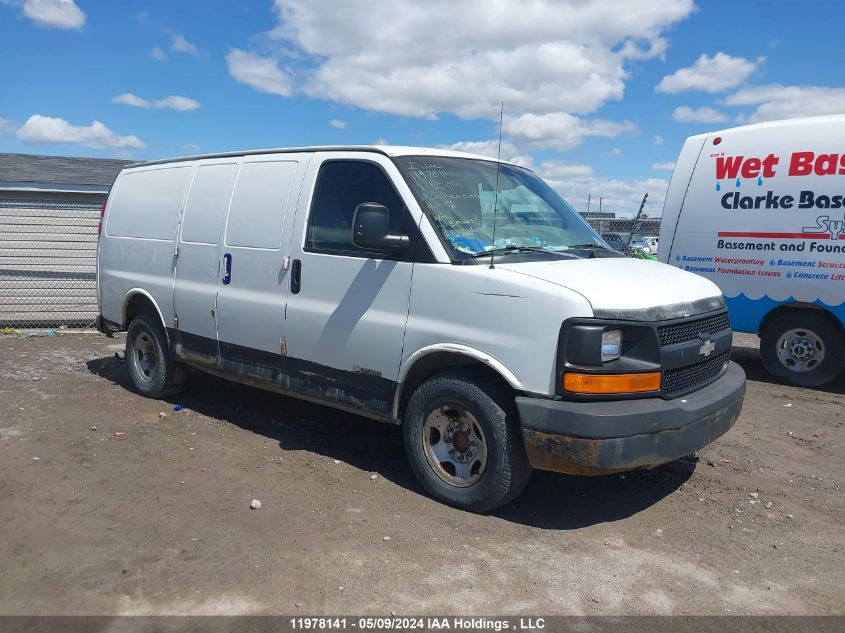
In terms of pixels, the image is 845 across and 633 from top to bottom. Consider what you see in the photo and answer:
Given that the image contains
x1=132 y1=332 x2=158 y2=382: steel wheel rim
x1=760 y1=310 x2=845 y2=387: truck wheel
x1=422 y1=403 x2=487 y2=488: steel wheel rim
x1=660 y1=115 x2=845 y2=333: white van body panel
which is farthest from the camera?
x1=760 y1=310 x2=845 y2=387: truck wheel

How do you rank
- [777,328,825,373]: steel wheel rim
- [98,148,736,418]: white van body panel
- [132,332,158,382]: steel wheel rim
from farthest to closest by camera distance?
[777,328,825,373]: steel wheel rim → [132,332,158,382]: steel wheel rim → [98,148,736,418]: white van body panel

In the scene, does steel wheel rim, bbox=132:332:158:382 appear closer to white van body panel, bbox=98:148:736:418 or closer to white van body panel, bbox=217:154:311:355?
white van body panel, bbox=98:148:736:418

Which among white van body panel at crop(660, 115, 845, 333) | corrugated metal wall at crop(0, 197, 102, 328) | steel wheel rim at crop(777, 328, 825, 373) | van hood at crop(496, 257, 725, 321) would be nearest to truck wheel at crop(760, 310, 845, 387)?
steel wheel rim at crop(777, 328, 825, 373)

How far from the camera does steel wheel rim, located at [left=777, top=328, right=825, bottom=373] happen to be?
7691 mm

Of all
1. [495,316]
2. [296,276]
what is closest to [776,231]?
[495,316]

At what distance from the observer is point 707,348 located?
14.1 ft

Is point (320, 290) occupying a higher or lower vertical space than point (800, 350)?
higher

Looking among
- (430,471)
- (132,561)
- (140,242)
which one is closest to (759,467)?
(430,471)

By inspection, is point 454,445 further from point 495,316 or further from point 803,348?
point 803,348

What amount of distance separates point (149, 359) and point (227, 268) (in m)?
1.94

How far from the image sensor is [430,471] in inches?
174

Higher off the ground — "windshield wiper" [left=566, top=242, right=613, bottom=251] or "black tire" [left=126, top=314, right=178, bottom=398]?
"windshield wiper" [left=566, top=242, right=613, bottom=251]

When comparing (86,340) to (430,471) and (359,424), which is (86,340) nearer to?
(359,424)

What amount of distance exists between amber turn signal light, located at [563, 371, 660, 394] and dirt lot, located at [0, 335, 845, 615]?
3.01ft
